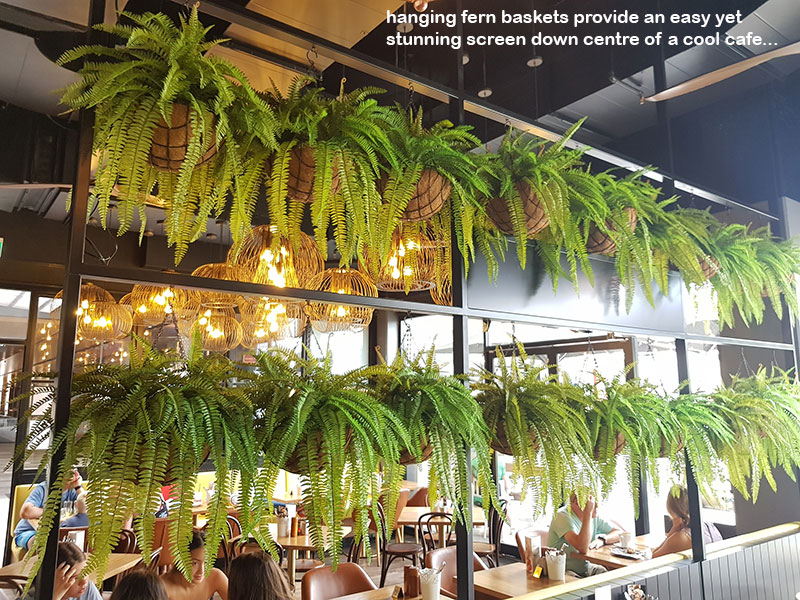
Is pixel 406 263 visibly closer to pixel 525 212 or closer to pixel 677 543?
pixel 525 212

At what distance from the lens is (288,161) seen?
5.29 ft

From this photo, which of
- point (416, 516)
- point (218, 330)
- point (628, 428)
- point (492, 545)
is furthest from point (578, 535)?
point (218, 330)

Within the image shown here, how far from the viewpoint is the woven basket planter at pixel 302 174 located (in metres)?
1.66

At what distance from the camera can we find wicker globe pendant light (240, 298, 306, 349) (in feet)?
16.8

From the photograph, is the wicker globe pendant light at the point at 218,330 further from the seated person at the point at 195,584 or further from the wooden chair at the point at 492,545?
the wooden chair at the point at 492,545

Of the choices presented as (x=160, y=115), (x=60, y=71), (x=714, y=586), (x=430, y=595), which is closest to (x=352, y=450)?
(x=160, y=115)

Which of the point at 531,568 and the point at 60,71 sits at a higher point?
the point at 60,71

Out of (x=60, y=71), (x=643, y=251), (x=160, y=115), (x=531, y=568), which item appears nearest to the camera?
(x=160, y=115)

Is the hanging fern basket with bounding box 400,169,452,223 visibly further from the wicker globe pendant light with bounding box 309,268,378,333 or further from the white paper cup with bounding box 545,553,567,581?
the wicker globe pendant light with bounding box 309,268,378,333

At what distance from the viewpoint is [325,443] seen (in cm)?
155

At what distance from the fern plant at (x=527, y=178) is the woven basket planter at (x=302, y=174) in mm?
624

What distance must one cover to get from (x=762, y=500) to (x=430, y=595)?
3.01 meters

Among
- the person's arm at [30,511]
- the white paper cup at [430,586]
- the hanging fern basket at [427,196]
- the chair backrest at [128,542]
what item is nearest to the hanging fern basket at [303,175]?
the hanging fern basket at [427,196]

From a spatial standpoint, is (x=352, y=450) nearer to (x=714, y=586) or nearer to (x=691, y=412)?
(x=691, y=412)
